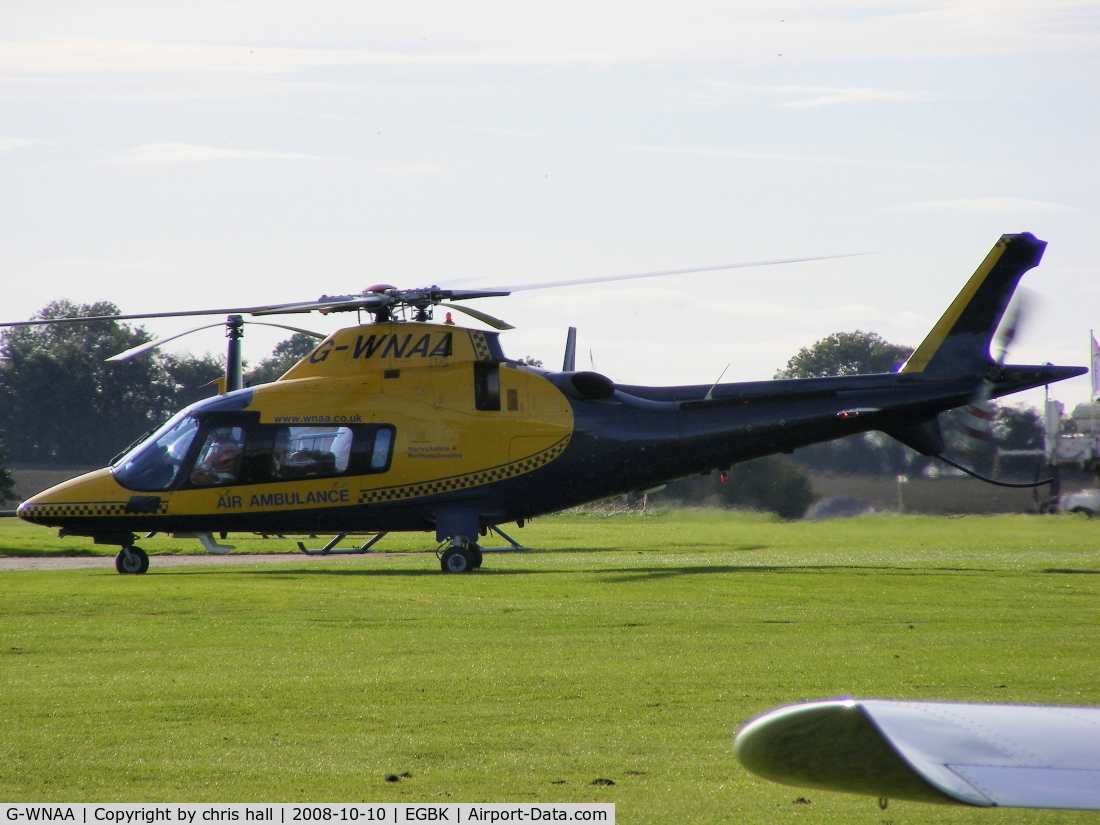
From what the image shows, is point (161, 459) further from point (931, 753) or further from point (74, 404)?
point (74, 404)

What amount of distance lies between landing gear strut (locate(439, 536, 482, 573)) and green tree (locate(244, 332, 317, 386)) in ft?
211

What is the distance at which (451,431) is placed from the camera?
19594 millimetres

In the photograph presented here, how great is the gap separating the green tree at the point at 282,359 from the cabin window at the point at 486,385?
64291 mm

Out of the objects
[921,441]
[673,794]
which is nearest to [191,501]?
[921,441]

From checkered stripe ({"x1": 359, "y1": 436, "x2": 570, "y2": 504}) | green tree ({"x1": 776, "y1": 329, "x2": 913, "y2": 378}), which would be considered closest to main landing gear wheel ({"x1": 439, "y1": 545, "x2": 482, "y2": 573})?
checkered stripe ({"x1": 359, "y1": 436, "x2": 570, "y2": 504})

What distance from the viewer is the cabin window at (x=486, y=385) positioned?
1953 cm

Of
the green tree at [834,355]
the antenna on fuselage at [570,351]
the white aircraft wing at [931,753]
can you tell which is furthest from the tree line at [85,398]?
the white aircraft wing at [931,753]

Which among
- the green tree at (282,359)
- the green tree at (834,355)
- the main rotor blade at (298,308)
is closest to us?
the main rotor blade at (298,308)

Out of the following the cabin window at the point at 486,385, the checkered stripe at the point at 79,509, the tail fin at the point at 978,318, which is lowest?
the checkered stripe at the point at 79,509

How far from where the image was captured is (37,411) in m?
86.1

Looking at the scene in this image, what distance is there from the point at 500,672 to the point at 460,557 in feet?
33.1

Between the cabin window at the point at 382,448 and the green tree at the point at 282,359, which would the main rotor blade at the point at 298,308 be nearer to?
the cabin window at the point at 382,448

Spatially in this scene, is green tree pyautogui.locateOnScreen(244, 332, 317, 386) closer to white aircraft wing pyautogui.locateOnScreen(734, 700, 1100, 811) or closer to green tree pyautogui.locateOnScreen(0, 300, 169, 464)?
green tree pyautogui.locateOnScreen(0, 300, 169, 464)

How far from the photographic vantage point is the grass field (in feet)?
19.9
